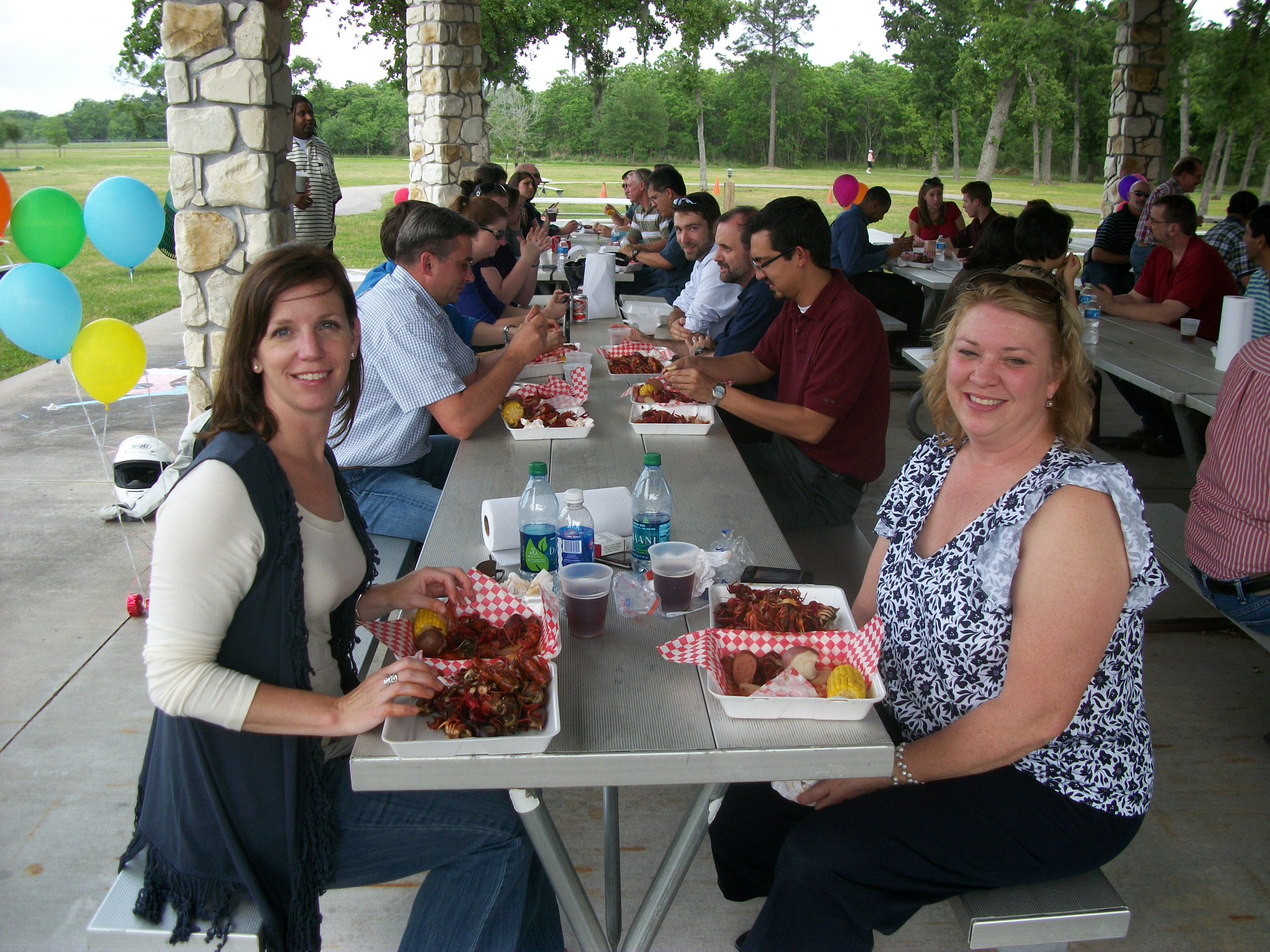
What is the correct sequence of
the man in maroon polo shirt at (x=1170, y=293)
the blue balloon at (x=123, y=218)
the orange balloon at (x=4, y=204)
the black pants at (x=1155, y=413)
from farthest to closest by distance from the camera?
the black pants at (x=1155, y=413)
the man in maroon polo shirt at (x=1170, y=293)
the blue balloon at (x=123, y=218)
the orange balloon at (x=4, y=204)

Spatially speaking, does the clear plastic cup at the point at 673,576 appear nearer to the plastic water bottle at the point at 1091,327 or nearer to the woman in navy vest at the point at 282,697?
the woman in navy vest at the point at 282,697

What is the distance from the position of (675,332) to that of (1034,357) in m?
2.77

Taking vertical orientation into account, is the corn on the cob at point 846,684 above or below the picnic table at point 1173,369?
below

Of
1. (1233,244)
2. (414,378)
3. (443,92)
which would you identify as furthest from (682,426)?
(443,92)

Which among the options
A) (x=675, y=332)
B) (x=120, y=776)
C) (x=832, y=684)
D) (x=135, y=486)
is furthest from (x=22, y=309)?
(x=832, y=684)

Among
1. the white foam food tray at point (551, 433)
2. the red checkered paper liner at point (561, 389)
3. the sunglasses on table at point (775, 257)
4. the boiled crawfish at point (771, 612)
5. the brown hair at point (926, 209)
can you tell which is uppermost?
the brown hair at point (926, 209)

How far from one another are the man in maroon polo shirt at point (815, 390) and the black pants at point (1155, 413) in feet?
10.6

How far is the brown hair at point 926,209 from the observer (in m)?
9.38

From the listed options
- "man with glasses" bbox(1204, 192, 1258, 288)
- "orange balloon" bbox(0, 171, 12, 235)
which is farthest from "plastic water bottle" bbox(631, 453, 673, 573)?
"man with glasses" bbox(1204, 192, 1258, 288)

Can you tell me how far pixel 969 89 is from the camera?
105ft

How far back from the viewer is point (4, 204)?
11.9 ft

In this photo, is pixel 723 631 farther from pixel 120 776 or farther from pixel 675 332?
pixel 675 332

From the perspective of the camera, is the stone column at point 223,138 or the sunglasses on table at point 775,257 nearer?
the sunglasses on table at point 775,257

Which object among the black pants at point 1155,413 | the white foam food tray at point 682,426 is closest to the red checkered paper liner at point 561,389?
the white foam food tray at point 682,426
